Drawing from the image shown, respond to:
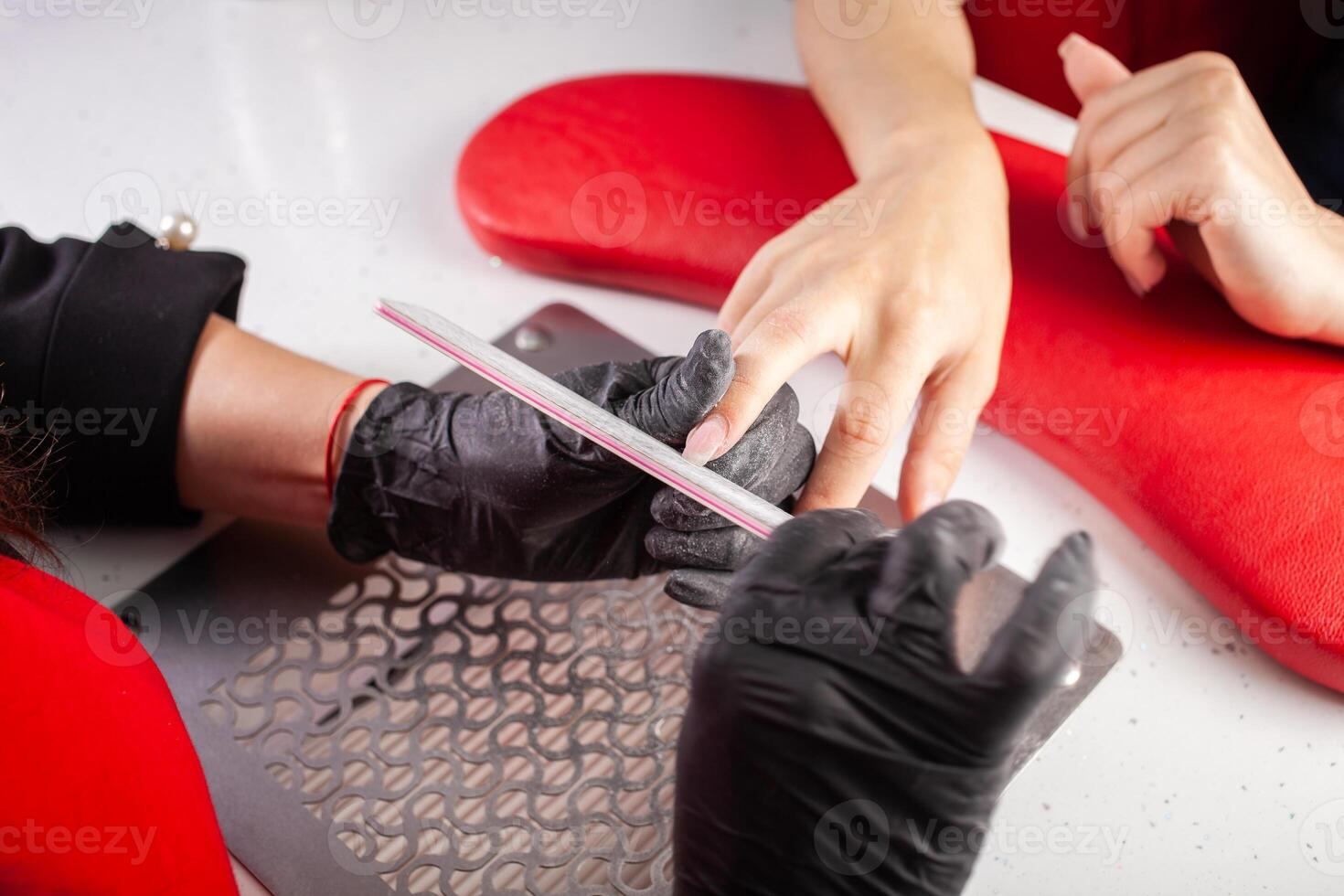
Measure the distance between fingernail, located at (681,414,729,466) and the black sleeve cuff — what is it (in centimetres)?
45

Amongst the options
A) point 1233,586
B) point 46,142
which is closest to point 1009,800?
point 1233,586

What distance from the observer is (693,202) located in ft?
3.30

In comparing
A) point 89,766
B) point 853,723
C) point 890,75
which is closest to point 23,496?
point 89,766

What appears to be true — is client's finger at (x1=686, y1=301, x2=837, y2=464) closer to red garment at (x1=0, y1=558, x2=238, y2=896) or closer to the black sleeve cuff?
red garment at (x1=0, y1=558, x2=238, y2=896)

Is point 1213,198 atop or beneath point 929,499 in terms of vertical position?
atop

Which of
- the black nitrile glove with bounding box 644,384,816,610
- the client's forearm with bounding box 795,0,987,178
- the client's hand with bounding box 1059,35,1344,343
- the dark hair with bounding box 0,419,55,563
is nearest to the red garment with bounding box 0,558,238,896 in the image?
the dark hair with bounding box 0,419,55,563

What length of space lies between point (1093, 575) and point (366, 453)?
1.85ft

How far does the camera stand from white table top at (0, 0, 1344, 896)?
70cm

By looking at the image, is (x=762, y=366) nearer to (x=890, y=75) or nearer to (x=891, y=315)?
(x=891, y=315)

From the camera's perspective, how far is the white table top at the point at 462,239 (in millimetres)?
695

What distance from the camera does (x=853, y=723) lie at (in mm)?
496

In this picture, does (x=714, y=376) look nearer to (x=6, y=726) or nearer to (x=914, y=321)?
(x=914, y=321)

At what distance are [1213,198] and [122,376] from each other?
2.89 feet

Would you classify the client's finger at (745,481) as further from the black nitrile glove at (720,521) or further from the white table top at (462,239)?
the white table top at (462,239)
